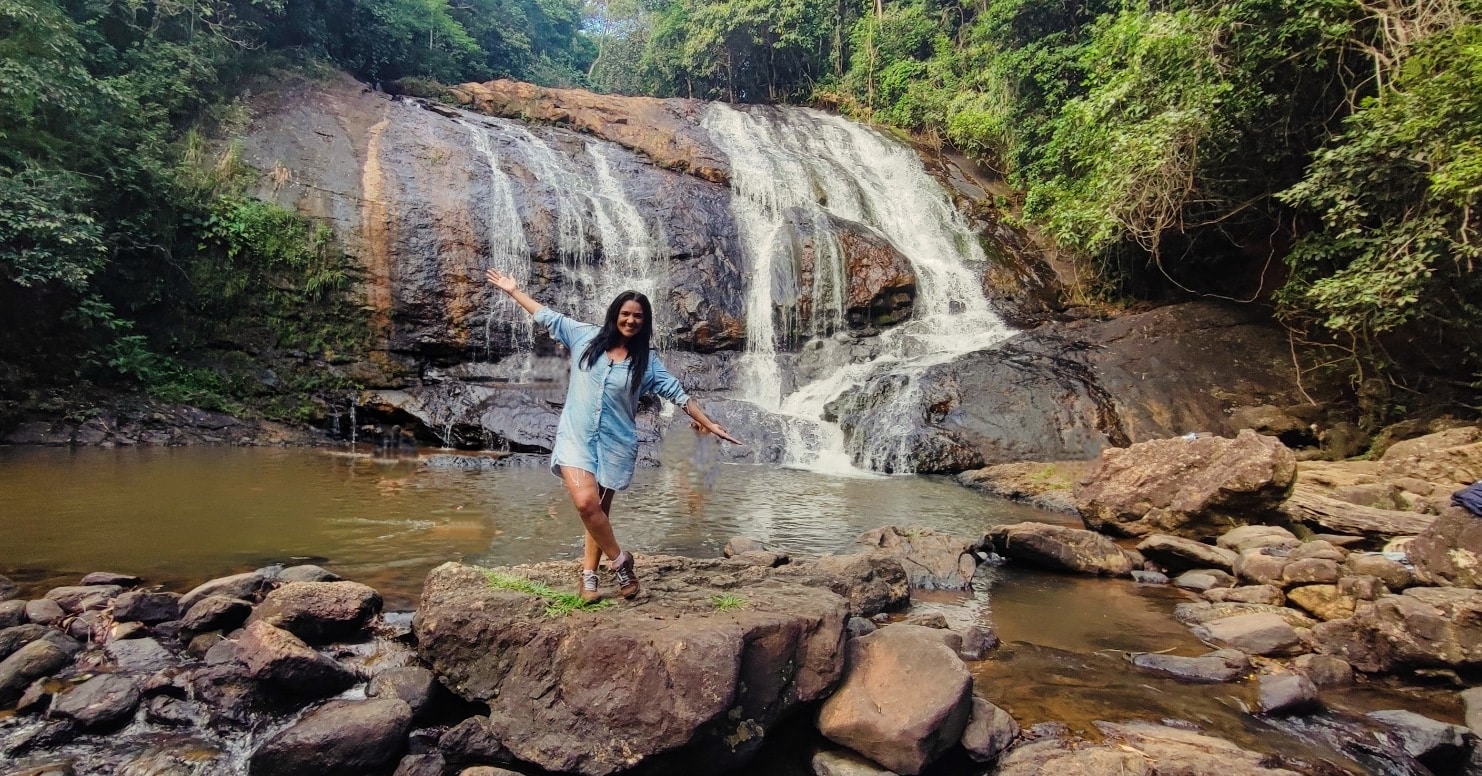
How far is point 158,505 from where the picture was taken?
271 inches

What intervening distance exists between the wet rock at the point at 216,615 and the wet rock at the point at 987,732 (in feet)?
11.5

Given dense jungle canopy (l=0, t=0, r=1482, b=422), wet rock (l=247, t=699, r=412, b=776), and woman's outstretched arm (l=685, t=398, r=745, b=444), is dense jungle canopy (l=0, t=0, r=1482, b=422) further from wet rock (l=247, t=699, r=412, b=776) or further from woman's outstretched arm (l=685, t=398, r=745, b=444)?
wet rock (l=247, t=699, r=412, b=776)

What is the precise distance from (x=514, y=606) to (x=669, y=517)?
176 inches

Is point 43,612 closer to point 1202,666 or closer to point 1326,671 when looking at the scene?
point 1202,666

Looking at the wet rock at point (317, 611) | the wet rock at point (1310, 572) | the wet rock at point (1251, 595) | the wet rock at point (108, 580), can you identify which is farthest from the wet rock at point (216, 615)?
the wet rock at point (1310, 572)


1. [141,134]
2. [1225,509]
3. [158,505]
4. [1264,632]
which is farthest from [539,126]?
[1264,632]

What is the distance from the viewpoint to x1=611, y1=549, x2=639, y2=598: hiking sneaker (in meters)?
3.21

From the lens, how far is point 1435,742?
9.66 feet

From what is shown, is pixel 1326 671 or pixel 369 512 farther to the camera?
pixel 369 512

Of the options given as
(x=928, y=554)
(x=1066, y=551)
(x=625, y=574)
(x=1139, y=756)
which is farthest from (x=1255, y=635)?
(x=625, y=574)

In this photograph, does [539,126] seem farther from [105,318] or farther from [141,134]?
[105,318]

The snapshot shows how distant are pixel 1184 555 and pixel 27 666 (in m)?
6.90

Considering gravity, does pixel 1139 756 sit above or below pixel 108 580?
below

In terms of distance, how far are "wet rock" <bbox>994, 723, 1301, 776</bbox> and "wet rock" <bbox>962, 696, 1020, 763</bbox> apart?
0.05 m
